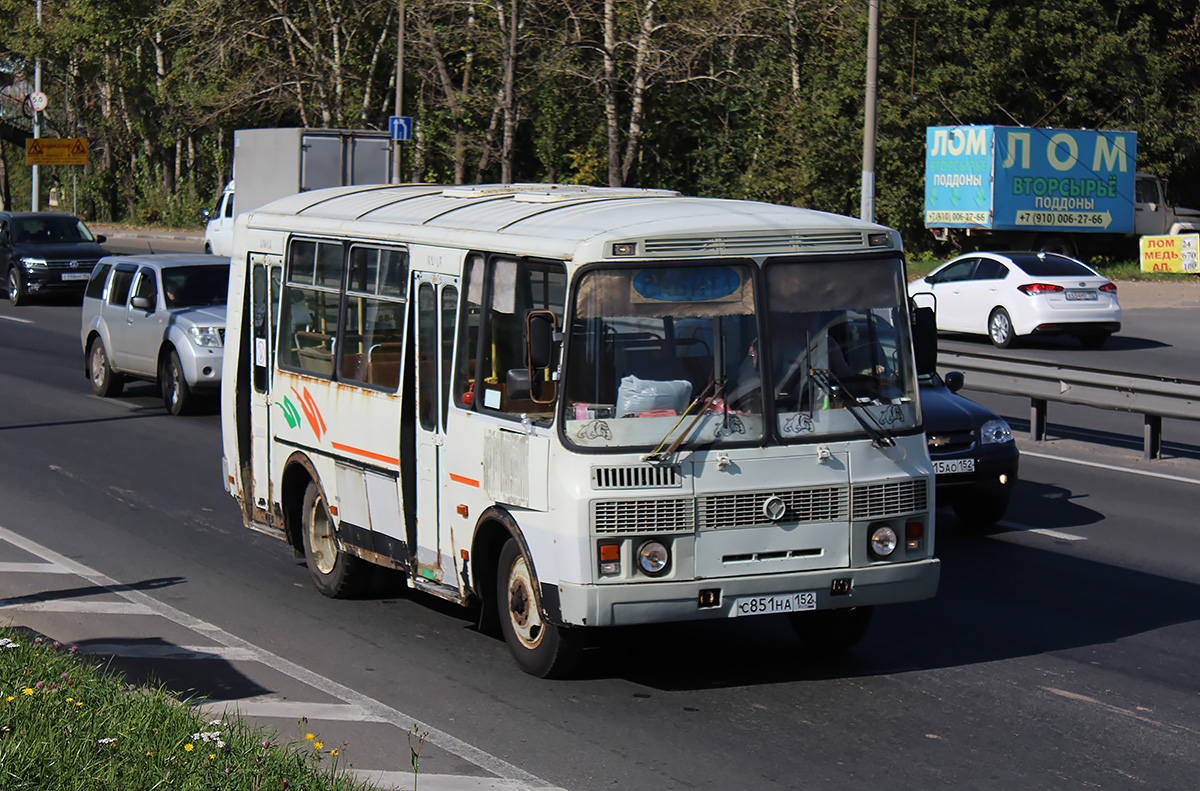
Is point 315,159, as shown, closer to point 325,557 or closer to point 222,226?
point 222,226

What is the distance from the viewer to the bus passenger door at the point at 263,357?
31.9 feet

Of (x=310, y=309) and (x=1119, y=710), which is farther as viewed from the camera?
(x=310, y=309)

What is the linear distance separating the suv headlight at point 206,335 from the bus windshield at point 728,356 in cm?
1137

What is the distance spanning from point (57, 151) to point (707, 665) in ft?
168

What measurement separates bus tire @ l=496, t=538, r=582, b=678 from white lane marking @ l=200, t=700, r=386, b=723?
91 centimetres

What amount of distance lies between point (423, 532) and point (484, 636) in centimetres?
70

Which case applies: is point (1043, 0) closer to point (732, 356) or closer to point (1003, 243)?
point (1003, 243)

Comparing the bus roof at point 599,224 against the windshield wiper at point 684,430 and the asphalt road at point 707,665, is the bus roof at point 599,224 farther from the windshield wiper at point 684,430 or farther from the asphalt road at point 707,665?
the asphalt road at point 707,665

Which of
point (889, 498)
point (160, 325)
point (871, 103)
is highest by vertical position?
point (871, 103)

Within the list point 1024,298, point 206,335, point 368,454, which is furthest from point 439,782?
point 1024,298

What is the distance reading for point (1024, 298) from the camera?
25.2 m

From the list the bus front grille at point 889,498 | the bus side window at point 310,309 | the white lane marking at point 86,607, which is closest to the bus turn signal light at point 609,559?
the bus front grille at point 889,498

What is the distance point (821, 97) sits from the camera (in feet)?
137

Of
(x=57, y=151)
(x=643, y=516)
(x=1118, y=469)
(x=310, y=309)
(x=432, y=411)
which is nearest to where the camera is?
(x=643, y=516)
